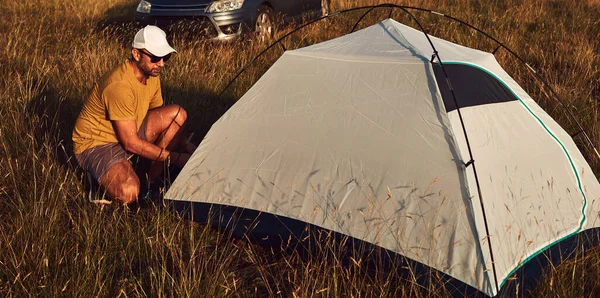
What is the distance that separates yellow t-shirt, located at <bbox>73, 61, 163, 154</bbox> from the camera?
14.2 ft

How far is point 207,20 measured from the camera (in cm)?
812

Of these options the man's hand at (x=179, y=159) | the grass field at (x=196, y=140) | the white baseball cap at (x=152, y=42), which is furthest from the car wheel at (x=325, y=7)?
the white baseball cap at (x=152, y=42)

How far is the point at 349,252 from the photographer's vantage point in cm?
373

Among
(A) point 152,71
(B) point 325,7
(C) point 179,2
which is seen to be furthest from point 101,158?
(B) point 325,7

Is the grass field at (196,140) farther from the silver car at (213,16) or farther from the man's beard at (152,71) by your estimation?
the man's beard at (152,71)

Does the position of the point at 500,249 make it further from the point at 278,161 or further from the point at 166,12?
the point at 166,12

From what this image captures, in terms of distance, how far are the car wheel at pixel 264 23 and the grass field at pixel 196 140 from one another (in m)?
0.31

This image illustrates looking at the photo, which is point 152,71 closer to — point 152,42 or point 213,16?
point 152,42

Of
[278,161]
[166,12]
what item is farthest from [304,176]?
[166,12]

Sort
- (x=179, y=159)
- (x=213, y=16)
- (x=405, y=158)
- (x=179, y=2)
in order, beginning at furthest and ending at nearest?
(x=179, y=2) → (x=213, y=16) → (x=179, y=159) → (x=405, y=158)

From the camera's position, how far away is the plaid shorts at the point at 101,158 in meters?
4.46

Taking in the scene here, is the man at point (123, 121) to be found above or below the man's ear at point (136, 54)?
below

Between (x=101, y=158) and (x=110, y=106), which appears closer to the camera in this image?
(x=110, y=106)

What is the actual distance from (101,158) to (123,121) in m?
0.32
